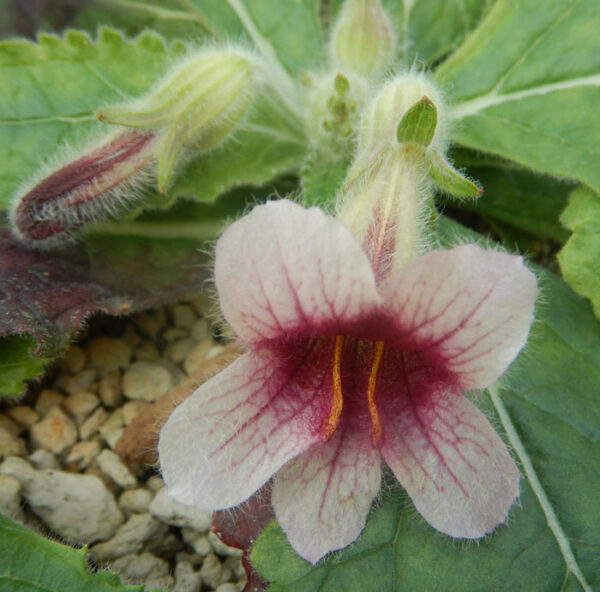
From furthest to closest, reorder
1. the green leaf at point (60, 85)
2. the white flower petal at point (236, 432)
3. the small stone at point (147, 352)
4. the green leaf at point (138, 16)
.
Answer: the green leaf at point (138, 16), the small stone at point (147, 352), the green leaf at point (60, 85), the white flower petal at point (236, 432)

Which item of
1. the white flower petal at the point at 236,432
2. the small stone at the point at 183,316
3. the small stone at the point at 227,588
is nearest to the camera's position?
the white flower petal at the point at 236,432

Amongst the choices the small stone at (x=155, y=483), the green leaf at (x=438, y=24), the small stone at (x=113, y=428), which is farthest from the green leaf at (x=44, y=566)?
the green leaf at (x=438, y=24)

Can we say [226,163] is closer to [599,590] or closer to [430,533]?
[430,533]

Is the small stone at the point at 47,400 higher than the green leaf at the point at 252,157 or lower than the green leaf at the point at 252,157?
lower

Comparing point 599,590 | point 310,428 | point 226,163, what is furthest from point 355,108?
point 599,590

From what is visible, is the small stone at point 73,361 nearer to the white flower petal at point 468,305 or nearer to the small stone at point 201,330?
the small stone at point 201,330

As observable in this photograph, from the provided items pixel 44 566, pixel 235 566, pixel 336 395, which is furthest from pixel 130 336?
pixel 336 395

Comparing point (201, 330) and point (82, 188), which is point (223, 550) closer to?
point (201, 330)

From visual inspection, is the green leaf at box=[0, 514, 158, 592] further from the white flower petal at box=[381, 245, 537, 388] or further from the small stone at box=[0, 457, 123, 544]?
the white flower petal at box=[381, 245, 537, 388]
